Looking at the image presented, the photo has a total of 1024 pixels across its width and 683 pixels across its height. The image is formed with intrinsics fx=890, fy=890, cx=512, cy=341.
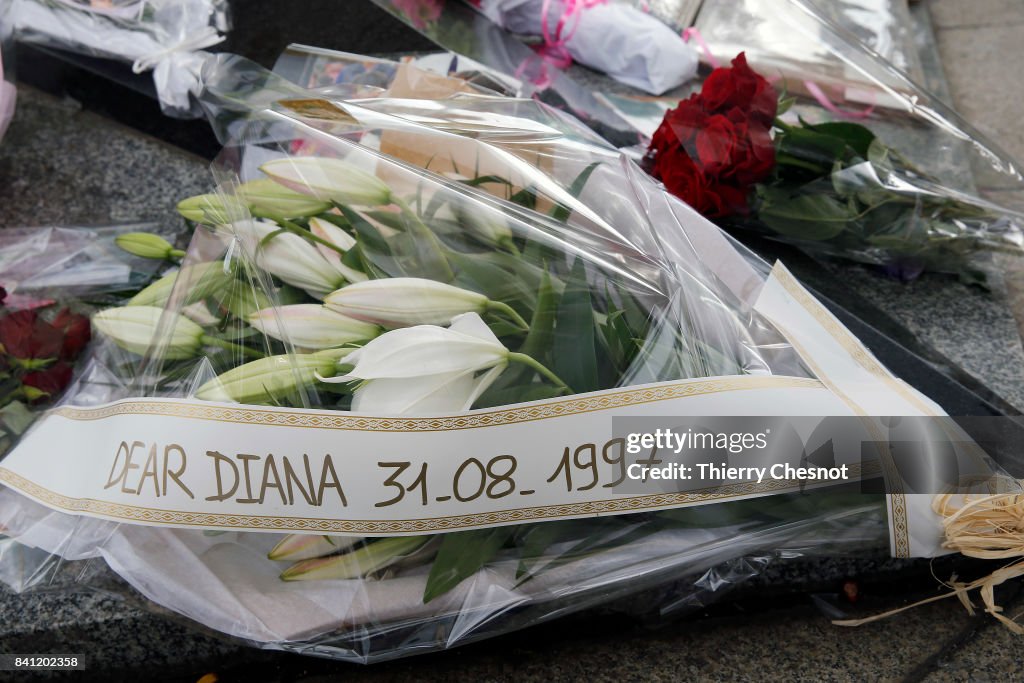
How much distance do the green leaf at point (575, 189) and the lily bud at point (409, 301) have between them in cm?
14

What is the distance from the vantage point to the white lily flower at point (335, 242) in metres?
0.79

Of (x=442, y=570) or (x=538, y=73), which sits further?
(x=538, y=73)

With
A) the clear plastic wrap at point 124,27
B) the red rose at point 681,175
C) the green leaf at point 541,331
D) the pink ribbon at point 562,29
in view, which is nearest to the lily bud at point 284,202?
the green leaf at point 541,331

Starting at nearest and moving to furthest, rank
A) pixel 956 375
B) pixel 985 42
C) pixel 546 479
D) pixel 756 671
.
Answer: pixel 546 479 → pixel 756 671 → pixel 956 375 → pixel 985 42

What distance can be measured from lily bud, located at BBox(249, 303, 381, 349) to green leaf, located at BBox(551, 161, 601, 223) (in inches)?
8.0

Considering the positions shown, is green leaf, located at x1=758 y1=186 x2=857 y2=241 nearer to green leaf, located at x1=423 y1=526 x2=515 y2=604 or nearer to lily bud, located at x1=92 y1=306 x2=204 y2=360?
green leaf, located at x1=423 y1=526 x2=515 y2=604

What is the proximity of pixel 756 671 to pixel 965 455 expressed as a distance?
0.32 metres

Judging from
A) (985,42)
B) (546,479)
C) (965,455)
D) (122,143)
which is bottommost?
(122,143)

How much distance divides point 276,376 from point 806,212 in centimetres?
75

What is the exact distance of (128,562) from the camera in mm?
769

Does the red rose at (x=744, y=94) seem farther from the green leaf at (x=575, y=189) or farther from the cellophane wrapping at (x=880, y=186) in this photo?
the green leaf at (x=575, y=189)

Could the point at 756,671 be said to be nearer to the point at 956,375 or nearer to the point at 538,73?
the point at 956,375

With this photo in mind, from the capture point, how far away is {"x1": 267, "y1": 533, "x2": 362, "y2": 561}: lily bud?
78 centimetres

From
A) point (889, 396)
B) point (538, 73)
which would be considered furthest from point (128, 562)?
point (538, 73)
